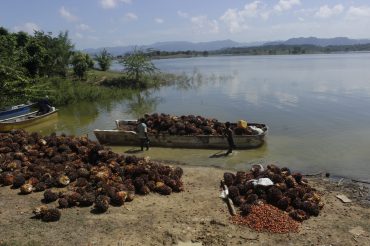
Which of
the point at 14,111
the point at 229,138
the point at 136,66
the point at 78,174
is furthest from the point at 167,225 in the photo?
the point at 136,66

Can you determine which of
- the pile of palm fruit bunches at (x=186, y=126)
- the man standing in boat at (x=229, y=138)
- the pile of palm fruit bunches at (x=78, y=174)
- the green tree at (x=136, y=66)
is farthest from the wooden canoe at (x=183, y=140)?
the green tree at (x=136, y=66)

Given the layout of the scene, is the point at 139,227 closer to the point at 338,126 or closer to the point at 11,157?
the point at 11,157

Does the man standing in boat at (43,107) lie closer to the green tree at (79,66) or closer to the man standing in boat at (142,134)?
the man standing in boat at (142,134)

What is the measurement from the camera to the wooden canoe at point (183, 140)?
18.6m

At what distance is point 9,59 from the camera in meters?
25.4

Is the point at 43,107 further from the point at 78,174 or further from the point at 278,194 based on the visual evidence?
the point at 278,194

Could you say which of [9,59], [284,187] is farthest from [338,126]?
[9,59]

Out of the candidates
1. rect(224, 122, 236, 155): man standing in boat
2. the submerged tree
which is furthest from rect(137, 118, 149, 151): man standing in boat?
the submerged tree

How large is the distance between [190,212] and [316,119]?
17.4 m

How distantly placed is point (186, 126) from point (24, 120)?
10.8 meters

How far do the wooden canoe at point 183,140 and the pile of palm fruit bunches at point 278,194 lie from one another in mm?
5574

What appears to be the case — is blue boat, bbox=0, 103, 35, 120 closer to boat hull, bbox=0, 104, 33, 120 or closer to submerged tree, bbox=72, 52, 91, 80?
boat hull, bbox=0, 104, 33, 120

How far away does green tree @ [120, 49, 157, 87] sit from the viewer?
152 feet

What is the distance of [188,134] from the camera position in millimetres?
19172
